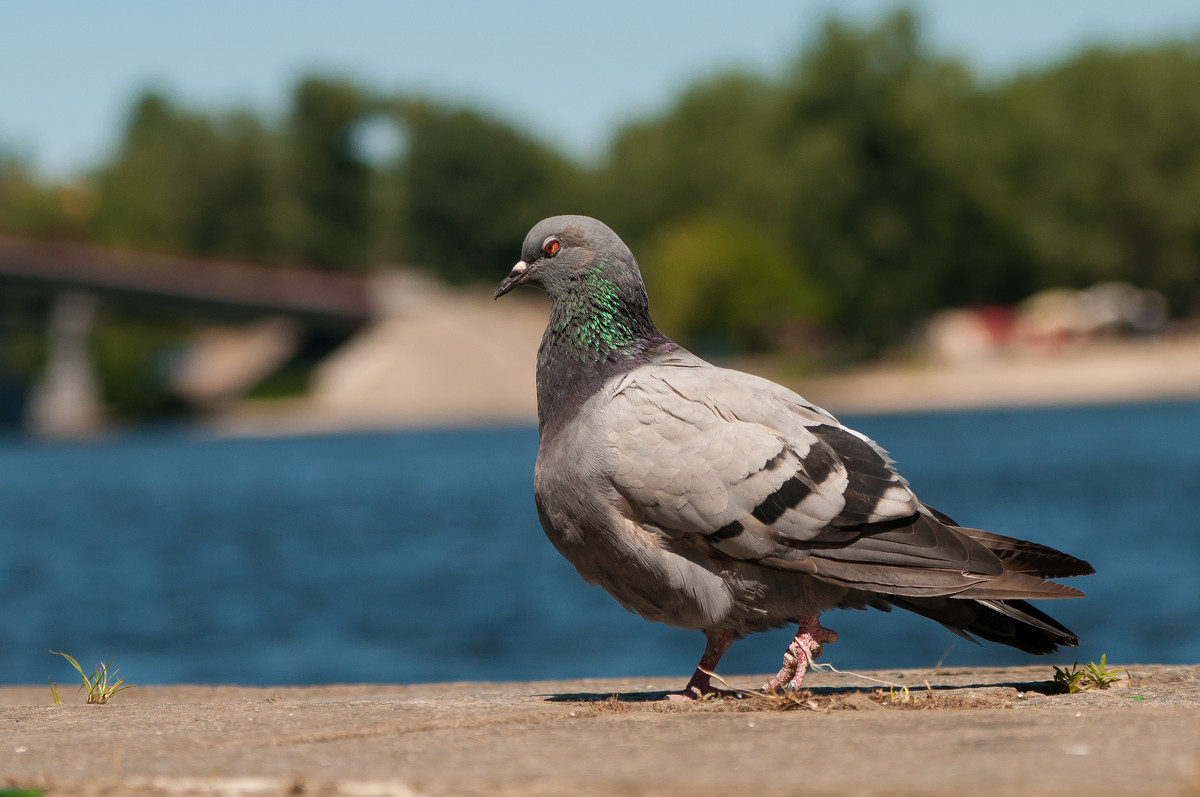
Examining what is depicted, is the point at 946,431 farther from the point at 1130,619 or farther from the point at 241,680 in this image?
the point at 241,680

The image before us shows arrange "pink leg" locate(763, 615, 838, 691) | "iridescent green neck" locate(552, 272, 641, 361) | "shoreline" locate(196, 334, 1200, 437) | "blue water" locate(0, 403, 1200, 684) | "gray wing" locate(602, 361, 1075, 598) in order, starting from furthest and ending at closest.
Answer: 1. "shoreline" locate(196, 334, 1200, 437)
2. "blue water" locate(0, 403, 1200, 684)
3. "iridescent green neck" locate(552, 272, 641, 361)
4. "pink leg" locate(763, 615, 838, 691)
5. "gray wing" locate(602, 361, 1075, 598)

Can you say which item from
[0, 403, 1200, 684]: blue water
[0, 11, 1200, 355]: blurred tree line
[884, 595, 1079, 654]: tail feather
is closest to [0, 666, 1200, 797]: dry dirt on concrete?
[884, 595, 1079, 654]: tail feather

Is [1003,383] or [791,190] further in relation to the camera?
[791,190]

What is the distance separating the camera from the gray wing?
5160 mm

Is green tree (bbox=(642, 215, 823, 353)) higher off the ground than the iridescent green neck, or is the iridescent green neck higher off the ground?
green tree (bbox=(642, 215, 823, 353))

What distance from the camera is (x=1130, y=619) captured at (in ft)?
58.5

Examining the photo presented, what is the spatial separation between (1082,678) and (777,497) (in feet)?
5.03

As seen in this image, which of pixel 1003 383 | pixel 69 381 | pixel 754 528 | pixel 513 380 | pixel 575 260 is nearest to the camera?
pixel 754 528

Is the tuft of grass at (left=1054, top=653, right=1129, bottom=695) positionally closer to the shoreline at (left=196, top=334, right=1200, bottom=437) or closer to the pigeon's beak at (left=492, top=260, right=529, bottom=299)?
the pigeon's beak at (left=492, top=260, right=529, bottom=299)

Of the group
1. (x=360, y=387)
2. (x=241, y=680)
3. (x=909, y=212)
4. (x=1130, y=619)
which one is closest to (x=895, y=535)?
(x=241, y=680)

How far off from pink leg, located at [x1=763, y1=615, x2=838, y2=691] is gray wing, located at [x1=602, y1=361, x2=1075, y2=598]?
12.2 inches

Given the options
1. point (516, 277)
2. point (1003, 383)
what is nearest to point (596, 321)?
point (516, 277)

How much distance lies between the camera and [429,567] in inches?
1052

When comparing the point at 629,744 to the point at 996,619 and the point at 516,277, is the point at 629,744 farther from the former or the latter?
the point at 516,277
